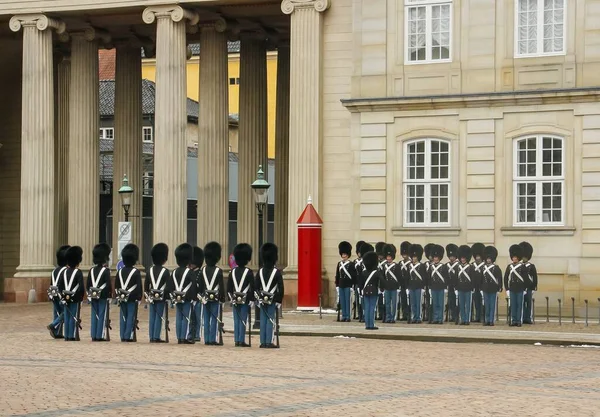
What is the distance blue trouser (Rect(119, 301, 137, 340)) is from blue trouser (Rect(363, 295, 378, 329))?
17.9ft

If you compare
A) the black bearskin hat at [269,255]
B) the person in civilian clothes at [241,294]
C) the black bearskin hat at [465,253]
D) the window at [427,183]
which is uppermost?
the window at [427,183]

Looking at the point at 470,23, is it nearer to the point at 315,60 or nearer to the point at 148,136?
the point at 315,60

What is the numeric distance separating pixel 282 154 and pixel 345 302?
16325 mm

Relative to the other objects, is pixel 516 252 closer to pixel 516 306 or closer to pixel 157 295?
pixel 516 306

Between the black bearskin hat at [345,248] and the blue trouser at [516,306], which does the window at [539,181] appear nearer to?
the blue trouser at [516,306]

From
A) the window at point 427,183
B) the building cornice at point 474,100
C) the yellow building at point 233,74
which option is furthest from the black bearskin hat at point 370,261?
the yellow building at point 233,74

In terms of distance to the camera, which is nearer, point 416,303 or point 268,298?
point 268,298

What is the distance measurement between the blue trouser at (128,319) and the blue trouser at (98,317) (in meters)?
0.34

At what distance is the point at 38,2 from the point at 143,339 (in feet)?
63.8

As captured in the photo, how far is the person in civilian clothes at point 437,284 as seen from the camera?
33719 millimetres

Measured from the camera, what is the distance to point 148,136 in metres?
81.2

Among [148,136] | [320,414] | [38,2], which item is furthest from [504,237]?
[148,136]

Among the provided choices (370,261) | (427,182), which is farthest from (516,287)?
(427,182)

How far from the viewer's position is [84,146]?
47969 mm
